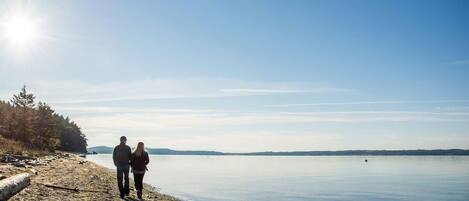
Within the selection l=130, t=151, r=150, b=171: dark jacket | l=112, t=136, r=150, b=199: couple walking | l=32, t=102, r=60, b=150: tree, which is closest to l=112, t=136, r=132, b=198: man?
l=112, t=136, r=150, b=199: couple walking

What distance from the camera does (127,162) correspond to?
23.8 meters

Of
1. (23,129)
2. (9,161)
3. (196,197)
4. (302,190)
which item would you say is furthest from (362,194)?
(23,129)

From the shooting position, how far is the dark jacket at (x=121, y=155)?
77.2ft

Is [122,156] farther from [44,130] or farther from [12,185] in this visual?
[44,130]

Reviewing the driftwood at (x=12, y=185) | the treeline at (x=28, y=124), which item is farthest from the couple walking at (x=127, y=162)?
the treeline at (x=28, y=124)

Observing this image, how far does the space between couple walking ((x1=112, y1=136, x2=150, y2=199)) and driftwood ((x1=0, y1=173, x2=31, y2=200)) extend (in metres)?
3.86

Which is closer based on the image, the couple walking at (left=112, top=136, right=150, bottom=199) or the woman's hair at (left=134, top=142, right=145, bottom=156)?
the couple walking at (left=112, top=136, right=150, bottom=199)

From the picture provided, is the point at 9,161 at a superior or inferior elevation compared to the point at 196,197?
superior

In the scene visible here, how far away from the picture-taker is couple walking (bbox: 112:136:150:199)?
2356 centimetres

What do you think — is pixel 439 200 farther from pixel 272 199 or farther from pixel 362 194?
pixel 272 199

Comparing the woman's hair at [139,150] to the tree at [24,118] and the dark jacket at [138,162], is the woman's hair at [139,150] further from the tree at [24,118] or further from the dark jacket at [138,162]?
the tree at [24,118]

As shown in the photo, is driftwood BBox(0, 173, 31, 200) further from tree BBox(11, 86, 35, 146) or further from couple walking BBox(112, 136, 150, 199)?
tree BBox(11, 86, 35, 146)

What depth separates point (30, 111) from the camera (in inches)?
2717

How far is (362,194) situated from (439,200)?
8412 millimetres
